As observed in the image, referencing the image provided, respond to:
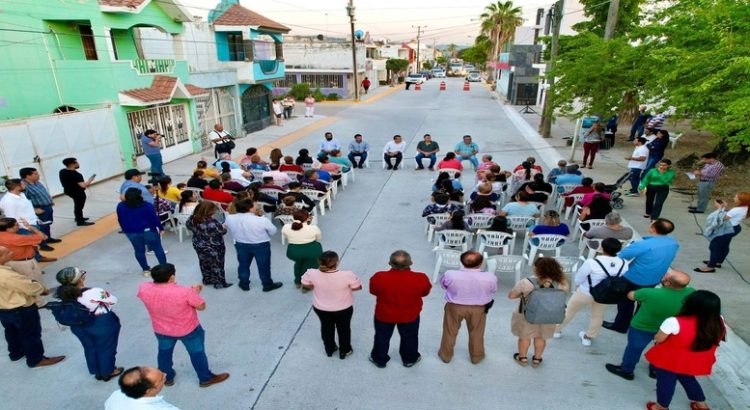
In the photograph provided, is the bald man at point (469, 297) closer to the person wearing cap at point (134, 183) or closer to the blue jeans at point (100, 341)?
the blue jeans at point (100, 341)

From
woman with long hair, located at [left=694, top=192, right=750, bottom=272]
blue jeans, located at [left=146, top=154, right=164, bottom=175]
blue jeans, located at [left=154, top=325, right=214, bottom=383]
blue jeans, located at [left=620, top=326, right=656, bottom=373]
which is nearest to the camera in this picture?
blue jeans, located at [left=154, top=325, right=214, bottom=383]

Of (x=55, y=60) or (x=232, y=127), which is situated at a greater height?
(x=55, y=60)

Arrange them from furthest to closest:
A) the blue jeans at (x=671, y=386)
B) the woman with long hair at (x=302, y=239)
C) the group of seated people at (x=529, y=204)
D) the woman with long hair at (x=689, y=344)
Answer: the group of seated people at (x=529, y=204) < the woman with long hair at (x=302, y=239) < the blue jeans at (x=671, y=386) < the woman with long hair at (x=689, y=344)

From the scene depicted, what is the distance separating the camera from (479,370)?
446cm

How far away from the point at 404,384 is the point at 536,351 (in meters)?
1.44

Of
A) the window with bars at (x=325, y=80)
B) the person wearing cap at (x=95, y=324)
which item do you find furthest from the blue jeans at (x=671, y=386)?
the window with bars at (x=325, y=80)

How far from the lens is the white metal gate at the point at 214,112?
16.2m

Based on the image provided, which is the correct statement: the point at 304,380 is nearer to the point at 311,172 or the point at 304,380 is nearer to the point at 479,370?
the point at 479,370

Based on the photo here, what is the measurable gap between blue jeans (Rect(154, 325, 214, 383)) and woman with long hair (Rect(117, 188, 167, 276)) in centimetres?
238

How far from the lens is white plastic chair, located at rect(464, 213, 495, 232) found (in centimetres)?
718

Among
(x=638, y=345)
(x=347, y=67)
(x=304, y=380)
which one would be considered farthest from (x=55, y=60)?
(x=347, y=67)

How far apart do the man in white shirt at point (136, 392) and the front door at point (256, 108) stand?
1749 centimetres

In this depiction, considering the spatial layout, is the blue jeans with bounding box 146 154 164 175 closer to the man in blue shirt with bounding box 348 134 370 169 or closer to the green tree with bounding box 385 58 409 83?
the man in blue shirt with bounding box 348 134 370 169

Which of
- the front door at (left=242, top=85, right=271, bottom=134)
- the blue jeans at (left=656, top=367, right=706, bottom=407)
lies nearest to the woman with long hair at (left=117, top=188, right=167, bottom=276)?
the blue jeans at (left=656, top=367, right=706, bottom=407)
